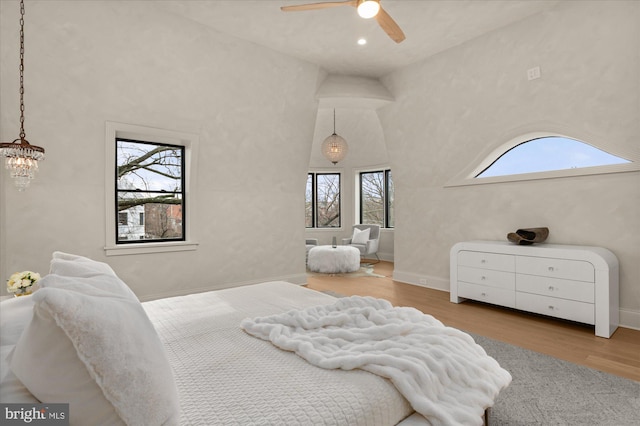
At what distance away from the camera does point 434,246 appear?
15.7 ft

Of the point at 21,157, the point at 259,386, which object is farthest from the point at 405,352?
the point at 21,157

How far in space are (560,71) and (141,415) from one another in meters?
4.44

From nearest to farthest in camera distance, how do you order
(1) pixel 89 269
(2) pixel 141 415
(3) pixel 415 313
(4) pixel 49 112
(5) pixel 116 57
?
(2) pixel 141 415, (1) pixel 89 269, (3) pixel 415 313, (4) pixel 49 112, (5) pixel 116 57

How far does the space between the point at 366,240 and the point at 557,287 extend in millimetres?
4266

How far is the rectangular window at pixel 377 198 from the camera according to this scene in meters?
7.96

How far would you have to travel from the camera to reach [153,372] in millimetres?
842

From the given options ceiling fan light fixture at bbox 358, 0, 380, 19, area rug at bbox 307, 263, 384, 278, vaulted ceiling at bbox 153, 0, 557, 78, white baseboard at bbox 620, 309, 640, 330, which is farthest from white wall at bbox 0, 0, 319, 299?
white baseboard at bbox 620, 309, 640, 330

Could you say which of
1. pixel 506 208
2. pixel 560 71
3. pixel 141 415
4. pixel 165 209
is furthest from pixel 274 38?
pixel 141 415

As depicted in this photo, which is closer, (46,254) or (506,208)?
(46,254)

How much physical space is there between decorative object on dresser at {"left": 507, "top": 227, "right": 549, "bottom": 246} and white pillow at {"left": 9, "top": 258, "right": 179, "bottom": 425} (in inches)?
147

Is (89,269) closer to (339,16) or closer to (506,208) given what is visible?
(339,16)

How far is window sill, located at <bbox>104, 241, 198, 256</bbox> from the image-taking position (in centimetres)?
346

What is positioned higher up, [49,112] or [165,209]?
[49,112]

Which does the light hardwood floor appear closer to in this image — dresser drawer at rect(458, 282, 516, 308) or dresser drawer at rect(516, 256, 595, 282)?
dresser drawer at rect(458, 282, 516, 308)
